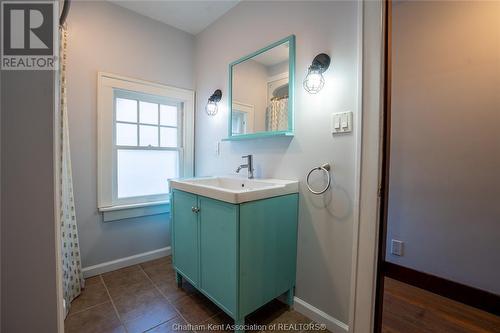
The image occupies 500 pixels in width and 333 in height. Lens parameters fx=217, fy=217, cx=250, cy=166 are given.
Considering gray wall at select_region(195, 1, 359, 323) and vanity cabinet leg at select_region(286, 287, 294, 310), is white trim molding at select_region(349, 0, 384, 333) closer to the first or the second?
gray wall at select_region(195, 1, 359, 323)

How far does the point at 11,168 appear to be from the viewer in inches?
16.7

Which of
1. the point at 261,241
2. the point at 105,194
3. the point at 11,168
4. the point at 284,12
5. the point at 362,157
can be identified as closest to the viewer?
the point at 11,168

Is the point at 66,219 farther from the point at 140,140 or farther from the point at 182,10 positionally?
the point at 182,10

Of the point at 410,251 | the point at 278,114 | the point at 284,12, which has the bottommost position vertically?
the point at 410,251

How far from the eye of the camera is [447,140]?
1.79 m

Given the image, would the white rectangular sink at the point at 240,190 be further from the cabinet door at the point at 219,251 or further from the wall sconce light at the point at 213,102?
the wall sconce light at the point at 213,102

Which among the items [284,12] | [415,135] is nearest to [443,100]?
[415,135]

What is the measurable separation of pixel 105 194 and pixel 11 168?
1.90 metres

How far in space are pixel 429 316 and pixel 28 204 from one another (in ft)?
7.56

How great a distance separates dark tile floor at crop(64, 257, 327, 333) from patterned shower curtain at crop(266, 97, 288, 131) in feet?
4.44

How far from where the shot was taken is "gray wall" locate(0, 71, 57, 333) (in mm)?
417

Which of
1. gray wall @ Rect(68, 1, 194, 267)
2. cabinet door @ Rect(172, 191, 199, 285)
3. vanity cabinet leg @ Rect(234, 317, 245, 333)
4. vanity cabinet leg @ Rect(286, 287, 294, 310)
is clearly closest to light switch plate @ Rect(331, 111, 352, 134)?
cabinet door @ Rect(172, 191, 199, 285)

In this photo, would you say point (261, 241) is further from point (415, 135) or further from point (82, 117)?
point (82, 117)

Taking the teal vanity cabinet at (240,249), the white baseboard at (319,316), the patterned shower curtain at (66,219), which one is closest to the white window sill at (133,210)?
the patterned shower curtain at (66,219)
